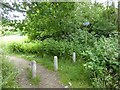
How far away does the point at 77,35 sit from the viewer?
3441 millimetres

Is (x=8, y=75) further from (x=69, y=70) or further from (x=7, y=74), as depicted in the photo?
(x=69, y=70)

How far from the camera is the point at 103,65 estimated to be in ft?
7.93

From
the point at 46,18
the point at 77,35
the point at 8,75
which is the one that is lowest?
the point at 8,75

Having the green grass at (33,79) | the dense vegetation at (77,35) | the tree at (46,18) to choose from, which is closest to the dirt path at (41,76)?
the green grass at (33,79)

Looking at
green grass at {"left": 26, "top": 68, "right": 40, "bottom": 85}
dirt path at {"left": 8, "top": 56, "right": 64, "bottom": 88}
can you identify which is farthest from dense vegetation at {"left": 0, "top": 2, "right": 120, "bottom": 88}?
green grass at {"left": 26, "top": 68, "right": 40, "bottom": 85}

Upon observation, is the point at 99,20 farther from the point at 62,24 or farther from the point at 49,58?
the point at 49,58

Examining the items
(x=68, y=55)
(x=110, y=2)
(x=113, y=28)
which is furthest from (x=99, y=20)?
(x=68, y=55)

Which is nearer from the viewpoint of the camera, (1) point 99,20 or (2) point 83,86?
(2) point 83,86

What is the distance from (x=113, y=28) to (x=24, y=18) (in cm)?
162

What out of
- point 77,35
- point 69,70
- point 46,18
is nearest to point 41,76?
point 69,70

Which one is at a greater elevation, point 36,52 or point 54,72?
point 36,52

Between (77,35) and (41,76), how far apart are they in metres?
1.15

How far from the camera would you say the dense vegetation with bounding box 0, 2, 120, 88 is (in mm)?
2383

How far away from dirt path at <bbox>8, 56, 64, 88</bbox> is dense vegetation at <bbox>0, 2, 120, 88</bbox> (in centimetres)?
15
